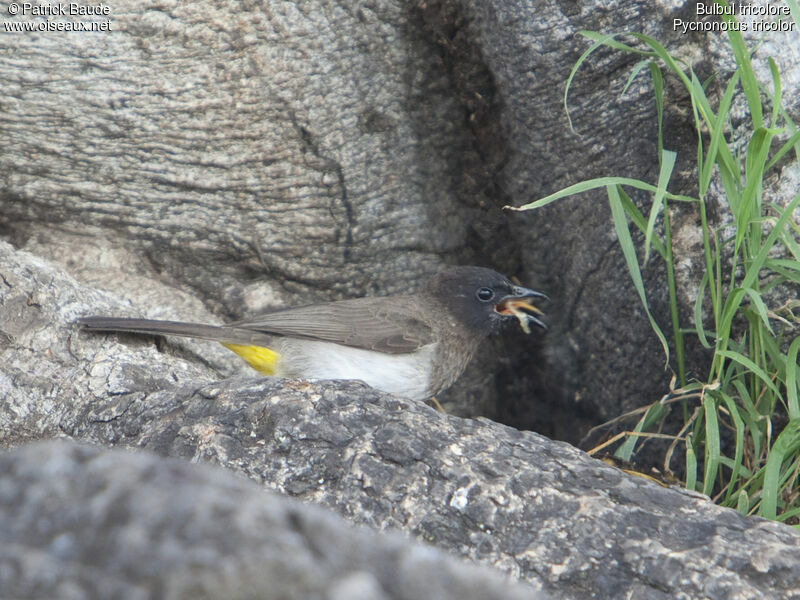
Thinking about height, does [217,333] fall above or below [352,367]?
above

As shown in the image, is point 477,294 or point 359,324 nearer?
point 359,324

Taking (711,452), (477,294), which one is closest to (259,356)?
(477,294)

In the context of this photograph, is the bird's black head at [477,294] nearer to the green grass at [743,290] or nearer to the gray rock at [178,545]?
the green grass at [743,290]

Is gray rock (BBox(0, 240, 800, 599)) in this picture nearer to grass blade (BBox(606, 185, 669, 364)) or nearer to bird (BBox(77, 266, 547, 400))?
grass blade (BBox(606, 185, 669, 364))

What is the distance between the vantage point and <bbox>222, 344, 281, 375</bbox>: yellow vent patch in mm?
4895

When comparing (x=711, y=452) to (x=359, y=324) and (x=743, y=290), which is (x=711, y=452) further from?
(x=359, y=324)

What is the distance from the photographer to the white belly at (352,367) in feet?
16.4

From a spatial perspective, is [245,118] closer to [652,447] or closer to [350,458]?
[350,458]

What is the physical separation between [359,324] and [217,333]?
2.80ft

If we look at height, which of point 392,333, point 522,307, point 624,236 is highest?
point 624,236

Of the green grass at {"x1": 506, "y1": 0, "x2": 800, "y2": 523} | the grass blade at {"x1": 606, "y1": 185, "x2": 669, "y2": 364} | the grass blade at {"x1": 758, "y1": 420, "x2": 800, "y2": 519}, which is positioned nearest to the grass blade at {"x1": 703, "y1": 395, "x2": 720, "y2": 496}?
the green grass at {"x1": 506, "y1": 0, "x2": 800, "y2": 523}

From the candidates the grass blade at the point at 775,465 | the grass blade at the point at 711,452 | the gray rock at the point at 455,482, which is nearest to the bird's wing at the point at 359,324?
the gray rock at the point at 455,482

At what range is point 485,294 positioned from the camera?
528 cm

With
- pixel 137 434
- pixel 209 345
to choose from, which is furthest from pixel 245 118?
pixel 137 434
